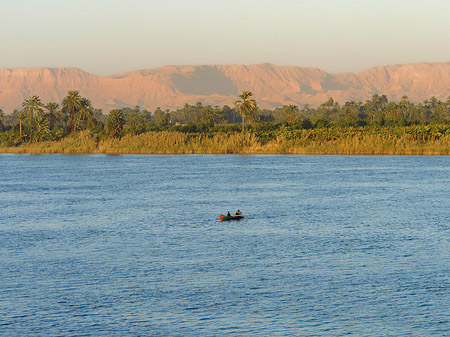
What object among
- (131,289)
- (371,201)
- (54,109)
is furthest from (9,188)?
(54,109)

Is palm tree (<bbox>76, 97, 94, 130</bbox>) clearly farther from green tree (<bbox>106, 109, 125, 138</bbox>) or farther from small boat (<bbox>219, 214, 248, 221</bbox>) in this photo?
small boat (<bbox>219, 214, 248, 221</bbox>)

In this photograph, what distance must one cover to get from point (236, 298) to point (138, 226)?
18.2m

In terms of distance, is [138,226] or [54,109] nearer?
[138,226]

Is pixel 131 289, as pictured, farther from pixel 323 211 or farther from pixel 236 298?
pixel 323 211

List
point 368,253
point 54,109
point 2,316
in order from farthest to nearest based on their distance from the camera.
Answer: point 54,109 → point 368,253 → point 2,316

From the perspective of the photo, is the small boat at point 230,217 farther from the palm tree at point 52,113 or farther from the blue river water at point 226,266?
the palm tree at point 52,113

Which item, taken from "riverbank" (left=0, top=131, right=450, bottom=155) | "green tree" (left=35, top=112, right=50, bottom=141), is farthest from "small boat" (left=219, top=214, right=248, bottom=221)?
"green tree" (left=35, top=112, right=50, bottom=141)

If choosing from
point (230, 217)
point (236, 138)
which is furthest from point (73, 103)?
point (230, 217)

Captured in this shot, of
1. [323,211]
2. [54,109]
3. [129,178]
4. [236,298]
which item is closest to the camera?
[236,298]

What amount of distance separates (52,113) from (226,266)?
160 m

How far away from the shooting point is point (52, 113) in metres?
179

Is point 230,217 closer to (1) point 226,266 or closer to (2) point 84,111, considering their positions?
(1) point 226,266

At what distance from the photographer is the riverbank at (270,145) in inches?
4437

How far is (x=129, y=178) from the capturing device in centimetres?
8038
